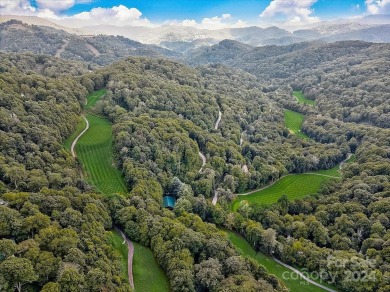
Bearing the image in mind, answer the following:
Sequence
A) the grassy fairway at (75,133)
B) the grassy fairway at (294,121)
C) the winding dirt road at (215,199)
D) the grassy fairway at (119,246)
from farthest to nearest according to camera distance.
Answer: the grassy fairway at (294,121) < the grassy fairway at (75,133) < the winding dirt road at (215,199) < the grassy fairway at (119,246)

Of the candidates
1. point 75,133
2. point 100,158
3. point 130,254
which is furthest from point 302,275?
point 75,133

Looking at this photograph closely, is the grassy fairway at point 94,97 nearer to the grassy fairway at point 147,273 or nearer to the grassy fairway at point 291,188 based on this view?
the grassy fairway at point 291,188

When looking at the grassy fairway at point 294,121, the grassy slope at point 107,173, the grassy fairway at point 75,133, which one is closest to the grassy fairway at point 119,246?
the grassy slope at point 107,173

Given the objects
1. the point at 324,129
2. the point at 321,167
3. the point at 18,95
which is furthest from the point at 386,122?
the point at 18,95

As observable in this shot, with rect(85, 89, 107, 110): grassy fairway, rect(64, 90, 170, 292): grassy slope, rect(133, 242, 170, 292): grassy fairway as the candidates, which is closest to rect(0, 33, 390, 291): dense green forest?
rect(133, 242, 170, 292): grassy fairway

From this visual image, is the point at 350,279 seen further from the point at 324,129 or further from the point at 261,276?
the point at 324,129

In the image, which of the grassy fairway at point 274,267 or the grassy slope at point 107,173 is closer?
the grassy slope at point 107,173

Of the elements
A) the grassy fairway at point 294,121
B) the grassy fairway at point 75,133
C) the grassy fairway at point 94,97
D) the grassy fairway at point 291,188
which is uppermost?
the grassy fairway at point 94,97
